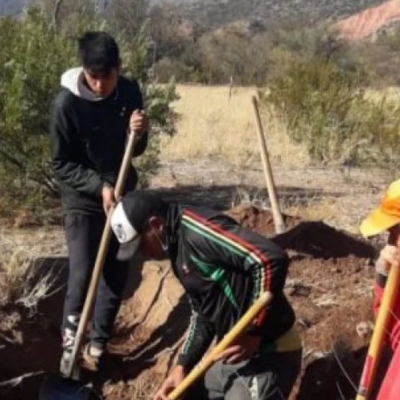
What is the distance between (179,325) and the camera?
21.7ft

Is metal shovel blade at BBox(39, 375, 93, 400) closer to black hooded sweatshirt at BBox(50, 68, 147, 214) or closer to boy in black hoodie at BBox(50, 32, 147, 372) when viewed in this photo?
boy in black hoodie at BBox(50, 32, 147, 372)

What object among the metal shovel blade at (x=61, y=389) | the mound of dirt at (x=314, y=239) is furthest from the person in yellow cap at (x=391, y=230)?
the mound of dirt at (x=314, y=239)

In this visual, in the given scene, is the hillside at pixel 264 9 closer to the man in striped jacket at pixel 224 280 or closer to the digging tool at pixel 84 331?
the digging tool at pixel 84 331

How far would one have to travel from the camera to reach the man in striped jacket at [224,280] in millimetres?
4199

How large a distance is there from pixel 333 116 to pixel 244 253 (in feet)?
33.4

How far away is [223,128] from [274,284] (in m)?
12.3

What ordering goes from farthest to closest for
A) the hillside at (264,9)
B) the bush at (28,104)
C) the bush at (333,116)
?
the hillside at (264,9) < the bush at (333,116) < the bush at (28,104)

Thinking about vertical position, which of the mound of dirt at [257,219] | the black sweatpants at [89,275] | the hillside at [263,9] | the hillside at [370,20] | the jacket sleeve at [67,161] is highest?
the jacket sleeve at [67,161]

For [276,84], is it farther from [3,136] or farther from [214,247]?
[214,247]

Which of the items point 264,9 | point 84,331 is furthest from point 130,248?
point 264,9

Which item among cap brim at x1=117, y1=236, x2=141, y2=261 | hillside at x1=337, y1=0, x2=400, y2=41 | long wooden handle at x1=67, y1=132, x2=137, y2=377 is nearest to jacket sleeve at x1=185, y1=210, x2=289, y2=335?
cap brim at x1=117, y1=236, x2=141, y2=261

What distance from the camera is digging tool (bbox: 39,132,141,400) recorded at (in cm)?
557

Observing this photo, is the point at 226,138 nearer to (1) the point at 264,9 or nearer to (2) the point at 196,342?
(2) the point at 196,342

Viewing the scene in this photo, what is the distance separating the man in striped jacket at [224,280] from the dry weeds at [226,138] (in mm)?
8380
